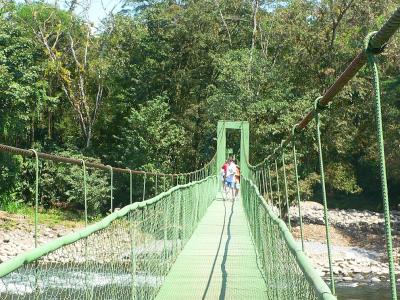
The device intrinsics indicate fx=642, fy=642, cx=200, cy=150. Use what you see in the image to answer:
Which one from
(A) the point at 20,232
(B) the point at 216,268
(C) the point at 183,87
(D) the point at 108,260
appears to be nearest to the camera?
(D) the point at 108,260

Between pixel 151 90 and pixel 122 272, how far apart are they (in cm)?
1813

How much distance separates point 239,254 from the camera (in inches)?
217

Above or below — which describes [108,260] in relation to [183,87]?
below

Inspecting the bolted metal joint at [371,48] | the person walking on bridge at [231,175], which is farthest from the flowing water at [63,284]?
the person walking on bridge at [231,175]

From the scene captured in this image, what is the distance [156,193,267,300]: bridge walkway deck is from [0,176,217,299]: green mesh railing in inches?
5.7

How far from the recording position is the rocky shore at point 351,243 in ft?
41.8

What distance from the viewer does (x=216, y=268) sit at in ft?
16.2

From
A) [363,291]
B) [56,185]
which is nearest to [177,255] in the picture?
[363,291]

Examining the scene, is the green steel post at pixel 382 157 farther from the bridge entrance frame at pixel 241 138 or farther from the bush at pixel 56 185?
the bush at pixel 56 185

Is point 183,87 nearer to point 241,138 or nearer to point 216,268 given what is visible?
point 241,138

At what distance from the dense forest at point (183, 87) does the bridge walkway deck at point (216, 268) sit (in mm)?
7630

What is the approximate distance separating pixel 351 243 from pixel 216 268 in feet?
39.5

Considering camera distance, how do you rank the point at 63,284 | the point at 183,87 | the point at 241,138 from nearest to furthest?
the point at 63,284 < the point at 241,138 < the point at 183,87

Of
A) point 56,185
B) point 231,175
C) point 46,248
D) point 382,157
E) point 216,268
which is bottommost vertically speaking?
point 216,268
